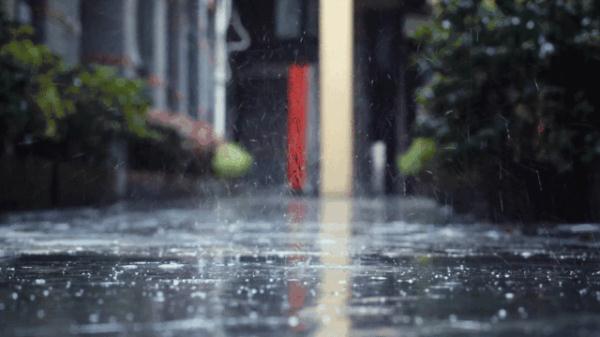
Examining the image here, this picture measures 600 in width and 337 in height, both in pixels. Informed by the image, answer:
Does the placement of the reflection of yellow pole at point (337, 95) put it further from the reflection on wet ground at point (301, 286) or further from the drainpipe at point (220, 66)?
the reflection on wet ground at point (301, 286)

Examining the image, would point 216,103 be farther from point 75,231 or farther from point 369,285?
point 369,285

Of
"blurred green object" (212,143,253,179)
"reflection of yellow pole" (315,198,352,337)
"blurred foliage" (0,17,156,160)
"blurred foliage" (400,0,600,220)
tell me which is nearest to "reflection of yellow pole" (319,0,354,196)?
"blurred green object" (212,143,253,179)

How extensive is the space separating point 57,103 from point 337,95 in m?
29.5

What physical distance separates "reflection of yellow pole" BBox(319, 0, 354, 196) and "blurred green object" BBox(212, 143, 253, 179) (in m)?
4.91

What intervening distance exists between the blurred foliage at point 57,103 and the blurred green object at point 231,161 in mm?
26105

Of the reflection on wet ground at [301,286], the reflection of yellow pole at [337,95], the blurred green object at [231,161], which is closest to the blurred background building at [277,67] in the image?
the reflection of yellow pole at [337,95]

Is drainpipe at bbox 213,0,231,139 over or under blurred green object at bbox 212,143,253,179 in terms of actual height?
over

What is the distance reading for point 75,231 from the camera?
42.1 ft

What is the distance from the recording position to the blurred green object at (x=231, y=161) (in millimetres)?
53500

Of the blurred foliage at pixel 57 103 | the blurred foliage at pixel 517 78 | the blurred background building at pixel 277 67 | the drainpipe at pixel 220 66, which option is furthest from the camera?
the drainpipe at pixel 220 66

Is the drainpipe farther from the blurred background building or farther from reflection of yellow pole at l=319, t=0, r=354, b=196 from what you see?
reflection of yellow pole at l=319, t=0, r=354, b=196

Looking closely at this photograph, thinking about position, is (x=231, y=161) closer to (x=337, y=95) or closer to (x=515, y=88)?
(x=337, y=95)

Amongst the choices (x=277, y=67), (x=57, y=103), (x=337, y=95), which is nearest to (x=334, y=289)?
(x=57, y=103)

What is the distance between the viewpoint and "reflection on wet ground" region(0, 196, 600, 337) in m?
4.30
